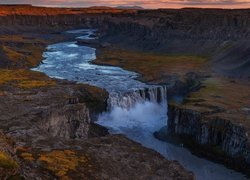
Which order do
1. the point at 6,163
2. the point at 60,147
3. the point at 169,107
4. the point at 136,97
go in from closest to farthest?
1. the point at 6,163
2. the point at 60,147
3. the point at 169,107
4. the point at 136,97

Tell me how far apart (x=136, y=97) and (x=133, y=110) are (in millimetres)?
2977

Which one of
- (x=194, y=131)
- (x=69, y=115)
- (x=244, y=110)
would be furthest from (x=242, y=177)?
(x=69, y=115)

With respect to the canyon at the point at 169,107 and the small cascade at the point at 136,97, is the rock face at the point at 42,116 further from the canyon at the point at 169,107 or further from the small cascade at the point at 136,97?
the small cascade at the point at 136,97

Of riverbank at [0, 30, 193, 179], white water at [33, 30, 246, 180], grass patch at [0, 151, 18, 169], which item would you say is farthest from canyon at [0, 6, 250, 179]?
white water at [33, 30, 246, 180]

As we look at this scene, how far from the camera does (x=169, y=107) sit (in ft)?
205

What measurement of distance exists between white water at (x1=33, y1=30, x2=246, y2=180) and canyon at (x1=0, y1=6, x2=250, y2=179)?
1.71 m

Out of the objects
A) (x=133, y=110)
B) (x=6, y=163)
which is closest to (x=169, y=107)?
(x=133, y=110)

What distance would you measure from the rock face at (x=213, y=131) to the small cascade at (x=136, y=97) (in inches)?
530

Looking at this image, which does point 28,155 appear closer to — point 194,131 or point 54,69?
point 194,131

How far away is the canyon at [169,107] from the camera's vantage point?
3600cm

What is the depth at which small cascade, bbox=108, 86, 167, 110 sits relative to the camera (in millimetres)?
73938

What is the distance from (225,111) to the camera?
59438 millimetres

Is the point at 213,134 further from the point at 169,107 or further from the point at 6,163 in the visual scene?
the point at 6,163

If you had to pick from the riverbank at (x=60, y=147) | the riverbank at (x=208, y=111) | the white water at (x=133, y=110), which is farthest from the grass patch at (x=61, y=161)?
the riverbank at (x=208, y=111)
